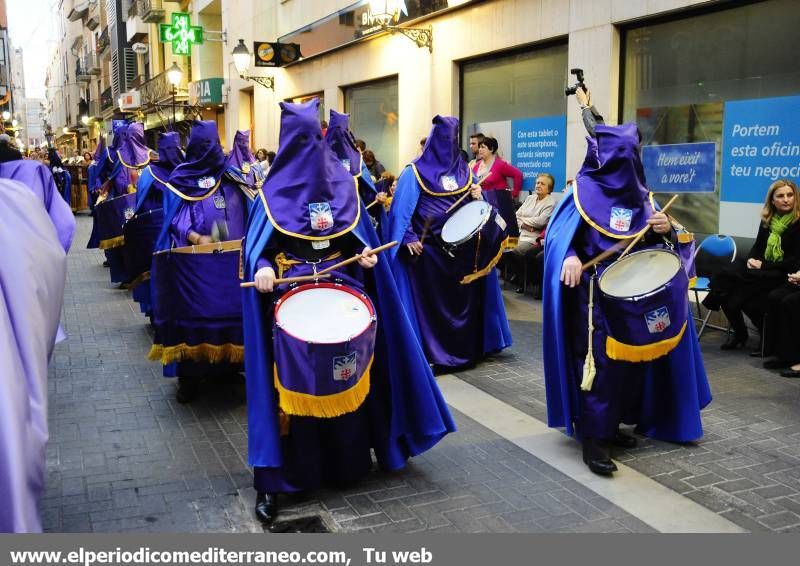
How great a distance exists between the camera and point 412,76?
14352mm

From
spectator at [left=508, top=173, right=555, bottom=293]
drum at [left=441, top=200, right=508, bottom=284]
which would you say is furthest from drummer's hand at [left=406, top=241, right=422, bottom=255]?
spectator at [left=508, top=173, right=555, bottom=293]

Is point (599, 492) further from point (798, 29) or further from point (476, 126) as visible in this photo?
point (476, 126)

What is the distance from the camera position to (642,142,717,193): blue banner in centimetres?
884

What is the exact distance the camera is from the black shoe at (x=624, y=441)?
5043mm

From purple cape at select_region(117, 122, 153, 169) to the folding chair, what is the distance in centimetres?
740

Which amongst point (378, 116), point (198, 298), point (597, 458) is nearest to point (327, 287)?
point (597, 458)

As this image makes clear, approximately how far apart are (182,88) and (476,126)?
19.8 metres

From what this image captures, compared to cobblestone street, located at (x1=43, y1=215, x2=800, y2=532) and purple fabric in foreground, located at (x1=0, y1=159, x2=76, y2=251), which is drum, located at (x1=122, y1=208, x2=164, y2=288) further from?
purple fabric in foreground, located at (x1=0, y1=159, x2=76, y2=251)

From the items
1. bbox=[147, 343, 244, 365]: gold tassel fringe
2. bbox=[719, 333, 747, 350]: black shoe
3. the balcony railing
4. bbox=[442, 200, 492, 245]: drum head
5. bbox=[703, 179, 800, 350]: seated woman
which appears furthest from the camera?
the balcony railing

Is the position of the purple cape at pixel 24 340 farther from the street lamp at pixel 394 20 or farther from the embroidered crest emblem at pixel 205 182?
the street lamp at pixel 394 20

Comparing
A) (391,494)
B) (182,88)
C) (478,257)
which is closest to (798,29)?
(478,257)

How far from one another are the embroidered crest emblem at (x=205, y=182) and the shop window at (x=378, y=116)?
9.35 metres

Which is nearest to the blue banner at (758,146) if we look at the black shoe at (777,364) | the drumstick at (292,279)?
the black shoe at (777,364)

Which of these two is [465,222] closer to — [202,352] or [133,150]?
[202,352]
